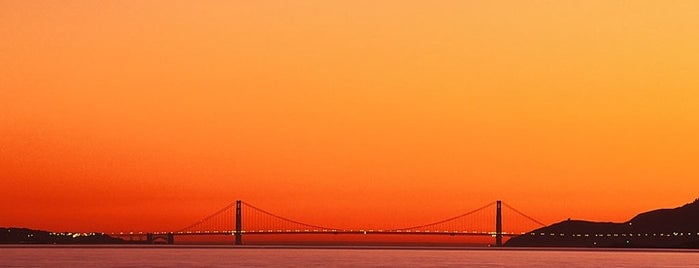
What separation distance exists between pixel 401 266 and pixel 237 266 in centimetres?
1030

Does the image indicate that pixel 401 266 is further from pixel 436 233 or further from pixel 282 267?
pixel 436 233

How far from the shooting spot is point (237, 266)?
73188mm

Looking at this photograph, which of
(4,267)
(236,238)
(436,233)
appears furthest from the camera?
(236,238)

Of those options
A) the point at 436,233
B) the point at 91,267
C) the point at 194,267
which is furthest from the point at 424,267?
the point at 436,233

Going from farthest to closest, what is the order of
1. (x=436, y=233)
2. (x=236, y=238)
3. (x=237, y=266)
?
(x=236, y=238) → (x=436, y=233) → (x=237, y=266)

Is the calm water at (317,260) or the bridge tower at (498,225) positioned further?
the bridge tower at (498,225)

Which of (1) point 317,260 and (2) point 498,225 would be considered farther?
(2) point 498,225

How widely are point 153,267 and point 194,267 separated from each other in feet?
8.32

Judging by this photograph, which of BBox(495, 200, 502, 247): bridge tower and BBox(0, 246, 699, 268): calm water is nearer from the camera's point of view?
BBox(0, 246, 699, 268): calm water

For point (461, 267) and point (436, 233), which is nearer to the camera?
point (461, 267)

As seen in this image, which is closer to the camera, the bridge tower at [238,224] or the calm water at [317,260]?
the calm water at [317,260]

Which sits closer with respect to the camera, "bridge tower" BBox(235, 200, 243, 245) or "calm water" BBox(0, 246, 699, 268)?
"calm water" BBox(0, 246, 699, 268)

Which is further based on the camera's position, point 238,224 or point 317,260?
point 238,224

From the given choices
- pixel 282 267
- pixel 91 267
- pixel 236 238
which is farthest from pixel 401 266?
pixel 236 238
